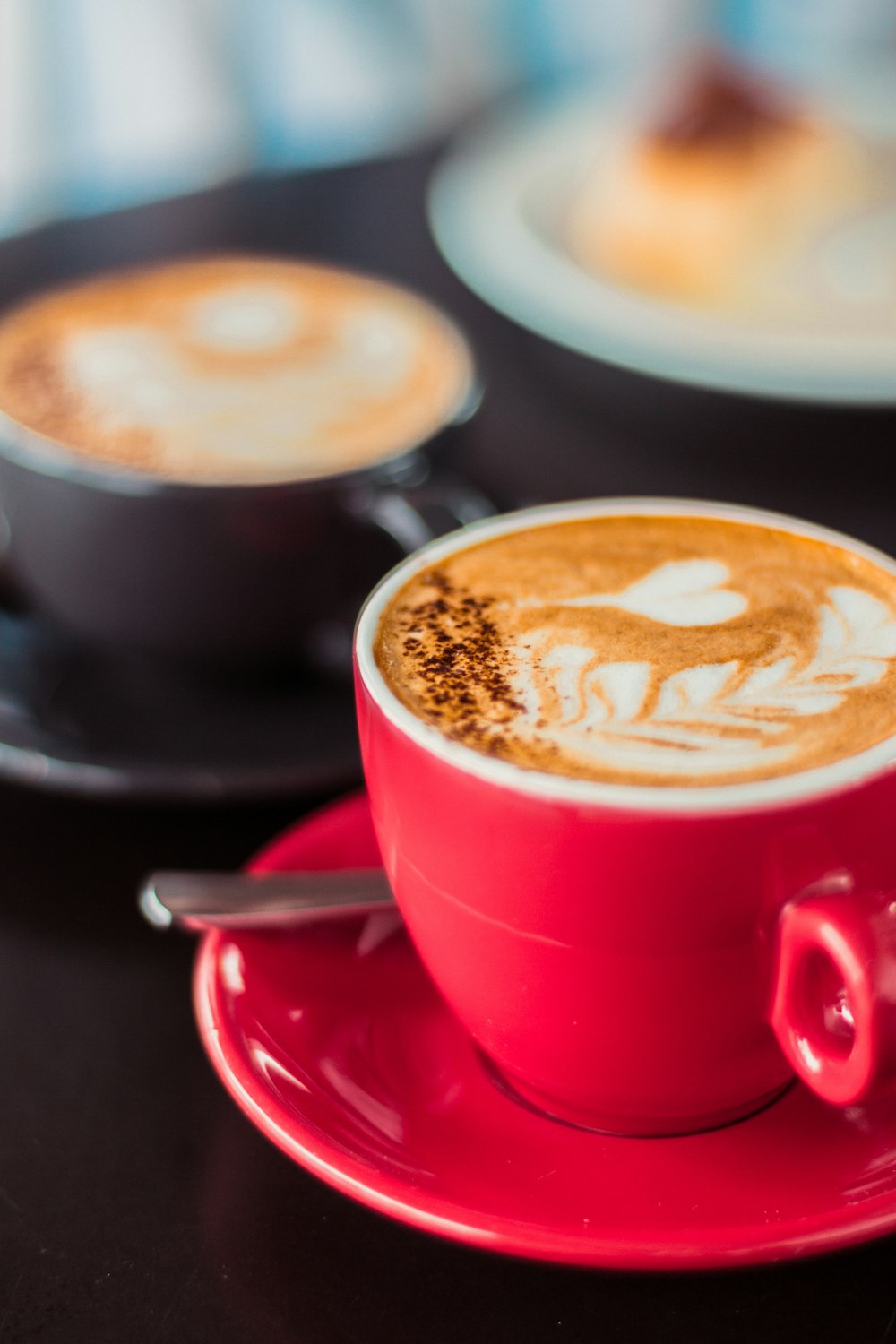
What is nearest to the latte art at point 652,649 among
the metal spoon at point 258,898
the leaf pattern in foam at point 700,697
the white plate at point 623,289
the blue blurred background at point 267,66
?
the leaf pattern in foam at point 700,697

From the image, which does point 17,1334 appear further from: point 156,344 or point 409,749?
point 156,344

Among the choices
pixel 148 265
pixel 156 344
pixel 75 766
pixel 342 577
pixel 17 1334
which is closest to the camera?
pixel 17 1334

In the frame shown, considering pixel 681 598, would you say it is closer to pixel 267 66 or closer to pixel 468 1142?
pixel 468 1142

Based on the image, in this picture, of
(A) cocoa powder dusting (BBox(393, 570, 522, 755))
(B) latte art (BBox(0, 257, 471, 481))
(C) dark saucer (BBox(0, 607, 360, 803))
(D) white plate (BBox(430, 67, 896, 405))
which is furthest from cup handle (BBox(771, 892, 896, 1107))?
(D) white plate (BBox(430, 67, 896, 405))

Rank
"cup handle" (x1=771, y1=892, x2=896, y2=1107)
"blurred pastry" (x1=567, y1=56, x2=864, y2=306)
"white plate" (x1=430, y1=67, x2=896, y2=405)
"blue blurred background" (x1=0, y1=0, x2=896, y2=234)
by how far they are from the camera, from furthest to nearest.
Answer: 1. "blue blurred background" (x1=0, y1=0, x2=896, y2=234)
2. "blurred pastry" (x1=567, y1=56, x2=864, y2=306)
3. "white plate" (x1=430, y1=67, x2=896, y2=405)
4. "cup handle" (x1=771, y1=892, x2=896, y2=1107)

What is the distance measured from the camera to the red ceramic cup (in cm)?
49

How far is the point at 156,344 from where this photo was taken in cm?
101

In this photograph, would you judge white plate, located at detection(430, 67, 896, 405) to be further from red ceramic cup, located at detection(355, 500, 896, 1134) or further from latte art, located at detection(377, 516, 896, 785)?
red ceramic cup, located at detection(355, 500, 896, 1134)

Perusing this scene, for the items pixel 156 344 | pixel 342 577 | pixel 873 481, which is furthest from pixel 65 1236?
pixel 873 481

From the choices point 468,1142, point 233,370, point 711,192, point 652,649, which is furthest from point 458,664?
point 711,192

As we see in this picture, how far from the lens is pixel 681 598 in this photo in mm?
617

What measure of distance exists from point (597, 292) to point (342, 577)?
47 cm

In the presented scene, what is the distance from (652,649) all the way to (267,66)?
Result: 2.81 metres

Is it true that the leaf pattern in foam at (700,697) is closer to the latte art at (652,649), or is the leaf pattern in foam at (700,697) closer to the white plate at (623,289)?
the latte art at (652,649)
